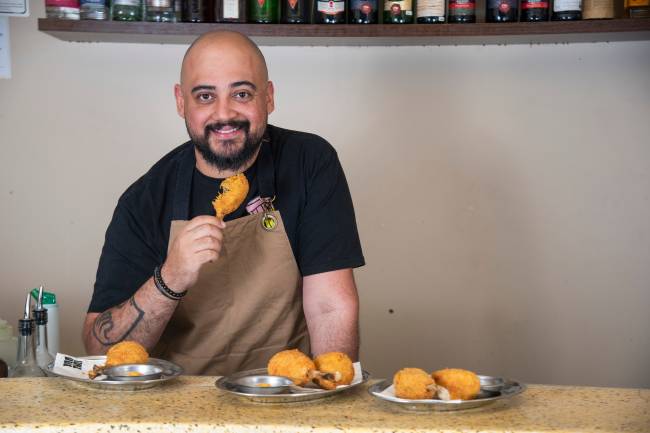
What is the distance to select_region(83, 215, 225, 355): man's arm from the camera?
179 cm

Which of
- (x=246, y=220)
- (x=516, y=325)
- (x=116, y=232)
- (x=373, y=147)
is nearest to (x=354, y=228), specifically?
(x=246, y=220)

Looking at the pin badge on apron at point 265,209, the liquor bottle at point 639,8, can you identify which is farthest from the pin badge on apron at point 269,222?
the liquor bottle at point 639,8

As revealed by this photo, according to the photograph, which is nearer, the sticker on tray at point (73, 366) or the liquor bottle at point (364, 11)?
the sticker on tray at point (73, 366)

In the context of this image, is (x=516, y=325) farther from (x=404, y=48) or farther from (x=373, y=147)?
(x=404, y=48)

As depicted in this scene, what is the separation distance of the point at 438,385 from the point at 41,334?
87cm

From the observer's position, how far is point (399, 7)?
269 cm

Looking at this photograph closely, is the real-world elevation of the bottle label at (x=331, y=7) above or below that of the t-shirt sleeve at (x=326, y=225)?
above

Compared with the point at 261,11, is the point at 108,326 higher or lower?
lower

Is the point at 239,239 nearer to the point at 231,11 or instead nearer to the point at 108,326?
the point at 108,326

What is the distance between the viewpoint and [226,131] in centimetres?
213

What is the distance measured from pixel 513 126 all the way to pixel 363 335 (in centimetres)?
85

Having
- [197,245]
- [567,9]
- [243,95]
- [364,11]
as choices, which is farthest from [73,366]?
[567,9]

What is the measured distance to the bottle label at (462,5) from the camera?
8.73 ft

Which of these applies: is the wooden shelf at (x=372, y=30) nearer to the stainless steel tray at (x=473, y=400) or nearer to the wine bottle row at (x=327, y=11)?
the wine bottle row at (x=327, y=11)
